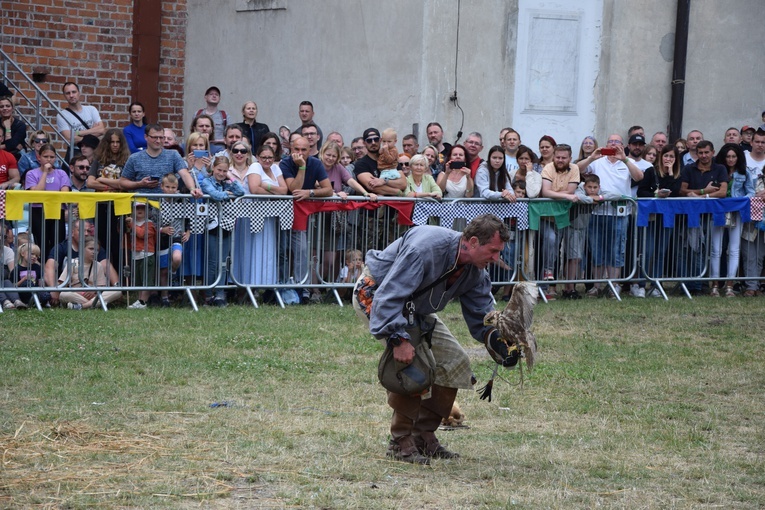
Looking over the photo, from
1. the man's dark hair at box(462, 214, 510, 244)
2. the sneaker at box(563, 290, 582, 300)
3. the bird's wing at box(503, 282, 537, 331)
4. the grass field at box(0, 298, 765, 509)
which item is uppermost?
the man's dark hair at box(462, 214, 510, 244)

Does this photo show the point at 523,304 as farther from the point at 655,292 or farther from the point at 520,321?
the point at 655,292

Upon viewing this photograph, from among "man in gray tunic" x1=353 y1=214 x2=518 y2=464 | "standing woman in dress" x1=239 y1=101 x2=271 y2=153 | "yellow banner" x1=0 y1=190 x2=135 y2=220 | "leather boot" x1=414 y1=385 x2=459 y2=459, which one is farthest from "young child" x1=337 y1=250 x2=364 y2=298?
"leather boot" x1=414 y1=385 x2=459 y2=459

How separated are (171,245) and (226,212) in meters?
0.73

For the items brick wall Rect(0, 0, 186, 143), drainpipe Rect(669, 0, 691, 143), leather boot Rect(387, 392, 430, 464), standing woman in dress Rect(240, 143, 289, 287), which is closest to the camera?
leather boot Rect(387, 392, 430, 464)

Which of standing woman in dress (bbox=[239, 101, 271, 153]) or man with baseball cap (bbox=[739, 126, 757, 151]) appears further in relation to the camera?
man with baseball cap (bbox=[739, 126, 757, 151])

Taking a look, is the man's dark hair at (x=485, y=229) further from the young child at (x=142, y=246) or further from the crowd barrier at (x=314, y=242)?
the young child at (x=142, y=246)

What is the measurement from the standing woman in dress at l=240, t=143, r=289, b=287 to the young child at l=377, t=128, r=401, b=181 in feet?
4.47

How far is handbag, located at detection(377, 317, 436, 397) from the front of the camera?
6.50m

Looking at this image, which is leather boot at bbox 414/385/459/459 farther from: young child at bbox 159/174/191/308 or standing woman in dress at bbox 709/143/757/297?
standing woman in dress at bbox 709/143/757/297

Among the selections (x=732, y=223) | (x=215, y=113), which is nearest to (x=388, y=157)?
(x=215, y=113)

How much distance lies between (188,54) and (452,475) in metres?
12.8

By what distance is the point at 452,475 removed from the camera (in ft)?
20.9

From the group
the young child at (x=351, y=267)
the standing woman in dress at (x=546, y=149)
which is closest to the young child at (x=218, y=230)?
the young child at (x=351, y=267)

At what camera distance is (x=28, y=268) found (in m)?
11.6
